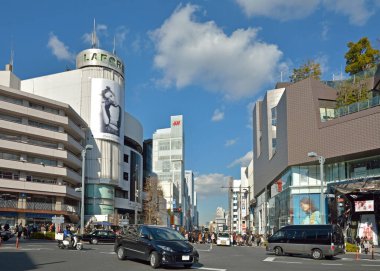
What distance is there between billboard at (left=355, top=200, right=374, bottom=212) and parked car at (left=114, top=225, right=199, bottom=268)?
103ft

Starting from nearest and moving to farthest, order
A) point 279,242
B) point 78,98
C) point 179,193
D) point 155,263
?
1. point 155,263
2. point 279,242
3. point 78,98
4. point 179,193

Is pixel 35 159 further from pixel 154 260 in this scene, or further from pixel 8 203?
pixel 154 260

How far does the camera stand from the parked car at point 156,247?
55.4ft

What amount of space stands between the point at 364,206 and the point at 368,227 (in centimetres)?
226

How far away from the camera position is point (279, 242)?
95.2ft

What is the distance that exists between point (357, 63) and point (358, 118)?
2124 centimetres

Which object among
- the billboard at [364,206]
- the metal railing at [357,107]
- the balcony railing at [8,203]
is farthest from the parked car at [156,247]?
the balcony railing at [8,203]

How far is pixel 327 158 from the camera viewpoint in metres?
51.5

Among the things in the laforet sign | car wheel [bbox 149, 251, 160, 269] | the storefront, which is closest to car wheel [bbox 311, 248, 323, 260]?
car wheel [bbox 149, 251, 160, 269]

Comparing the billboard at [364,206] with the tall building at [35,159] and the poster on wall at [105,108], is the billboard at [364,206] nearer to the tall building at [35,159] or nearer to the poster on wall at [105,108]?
the tall building at [35,159]

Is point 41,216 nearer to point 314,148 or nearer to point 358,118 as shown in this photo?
point 314,148

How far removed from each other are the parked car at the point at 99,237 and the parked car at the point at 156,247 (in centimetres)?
2304

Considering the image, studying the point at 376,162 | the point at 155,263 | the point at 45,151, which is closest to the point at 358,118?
the point at 376,162

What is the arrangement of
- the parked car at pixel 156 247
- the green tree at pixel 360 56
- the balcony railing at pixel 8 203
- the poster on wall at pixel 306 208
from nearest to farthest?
the parked car at pixel 156 247
the poster on wall at pixel 306 208
the balcony railing at pixel 8 203
the green tree at pixel 360 56
